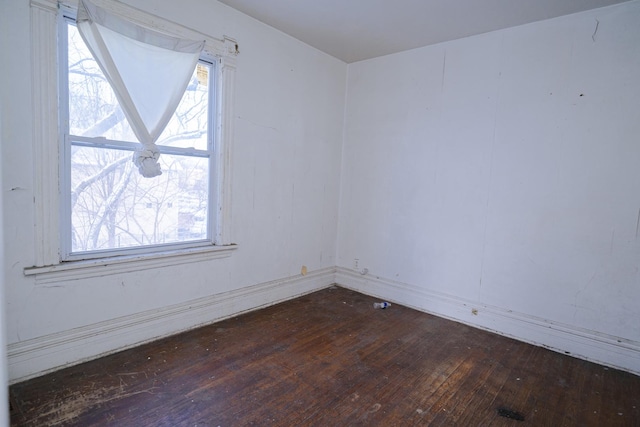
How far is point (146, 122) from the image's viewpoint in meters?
2.56

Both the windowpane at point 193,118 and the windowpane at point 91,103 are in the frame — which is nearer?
the windowpane at point 91,103

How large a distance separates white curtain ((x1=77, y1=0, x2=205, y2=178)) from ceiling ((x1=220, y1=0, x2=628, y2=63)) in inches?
30.1

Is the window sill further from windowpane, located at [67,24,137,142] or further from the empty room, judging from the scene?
windowpane, located at [67,24,137,142]

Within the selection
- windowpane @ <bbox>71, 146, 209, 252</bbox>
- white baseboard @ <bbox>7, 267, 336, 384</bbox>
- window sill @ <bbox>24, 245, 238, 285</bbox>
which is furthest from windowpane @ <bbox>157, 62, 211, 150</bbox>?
white baseboard @ <bbox>7, 267, 336, 384</bbox>

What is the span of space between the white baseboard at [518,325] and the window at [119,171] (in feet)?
7.18

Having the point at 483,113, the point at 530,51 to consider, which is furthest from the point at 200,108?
the point at 530,51

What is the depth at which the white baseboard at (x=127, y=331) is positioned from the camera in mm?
2221

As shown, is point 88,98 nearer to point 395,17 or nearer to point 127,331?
point 127,331

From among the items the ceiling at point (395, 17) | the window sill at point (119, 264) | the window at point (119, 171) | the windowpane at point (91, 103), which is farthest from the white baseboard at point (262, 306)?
the ceiling at point (395, 17)

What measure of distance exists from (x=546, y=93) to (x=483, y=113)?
0.52 metres

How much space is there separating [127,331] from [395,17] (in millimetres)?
3401

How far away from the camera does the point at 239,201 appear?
333 centimetres

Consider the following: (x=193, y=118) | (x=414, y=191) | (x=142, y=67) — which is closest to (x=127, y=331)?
(x=193, y=118)

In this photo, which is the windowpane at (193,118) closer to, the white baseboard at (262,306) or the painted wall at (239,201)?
the painted wall at (239,201)
